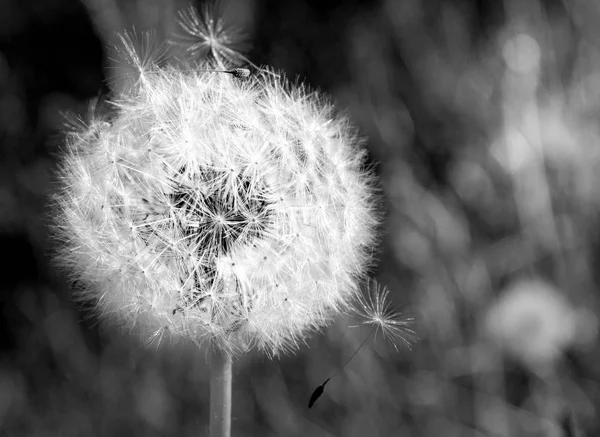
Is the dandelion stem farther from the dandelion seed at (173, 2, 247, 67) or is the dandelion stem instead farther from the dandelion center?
the dandelion seed at (173, 2, 247, 67)

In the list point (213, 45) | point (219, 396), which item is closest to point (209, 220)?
point (219, 396)

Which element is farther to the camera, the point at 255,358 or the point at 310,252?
the point at 255,358

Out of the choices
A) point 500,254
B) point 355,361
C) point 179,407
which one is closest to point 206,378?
point 179,407

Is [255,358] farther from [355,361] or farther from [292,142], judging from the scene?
[292,142]

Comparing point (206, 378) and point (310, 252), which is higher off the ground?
point (310, 252)

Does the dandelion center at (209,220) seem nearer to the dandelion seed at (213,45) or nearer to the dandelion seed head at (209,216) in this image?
the dandelion seed head at (209,216)
